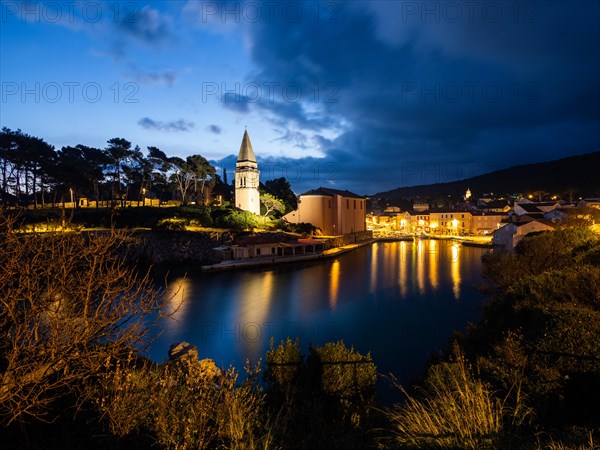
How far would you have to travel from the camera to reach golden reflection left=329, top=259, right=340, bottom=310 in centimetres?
1731

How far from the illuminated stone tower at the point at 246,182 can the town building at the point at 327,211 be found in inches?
200

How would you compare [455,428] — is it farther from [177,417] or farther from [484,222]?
[484,222]

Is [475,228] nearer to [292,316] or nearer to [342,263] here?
[342,263]

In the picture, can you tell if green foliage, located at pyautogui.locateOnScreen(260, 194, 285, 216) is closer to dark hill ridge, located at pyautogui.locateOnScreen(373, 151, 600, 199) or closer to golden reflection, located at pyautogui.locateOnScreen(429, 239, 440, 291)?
golden reflection, located at pyautogui.locateOnScreen(429, 239, 440, 291)

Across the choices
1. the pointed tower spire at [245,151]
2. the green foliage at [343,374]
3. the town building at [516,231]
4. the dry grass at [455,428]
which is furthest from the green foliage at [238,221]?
the dry grass at [455,428]

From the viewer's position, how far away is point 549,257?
41.9ft

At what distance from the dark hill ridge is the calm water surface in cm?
6608

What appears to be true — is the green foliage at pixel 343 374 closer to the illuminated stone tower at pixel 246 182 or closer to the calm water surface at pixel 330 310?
the calm water surface at pixel 330 310

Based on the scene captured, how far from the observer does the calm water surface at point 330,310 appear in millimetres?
11031

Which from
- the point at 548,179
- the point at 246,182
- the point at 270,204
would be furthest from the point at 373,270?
the point at 548,179

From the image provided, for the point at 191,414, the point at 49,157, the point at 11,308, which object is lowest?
the point at 191,414

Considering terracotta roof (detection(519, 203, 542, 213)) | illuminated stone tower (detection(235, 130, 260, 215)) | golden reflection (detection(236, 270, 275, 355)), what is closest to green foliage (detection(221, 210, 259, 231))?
illuminated stone tower (detection(235, 130, 260, 215))

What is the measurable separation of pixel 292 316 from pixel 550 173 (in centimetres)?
10143

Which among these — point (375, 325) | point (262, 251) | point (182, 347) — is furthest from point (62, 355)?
point (262, 251)
